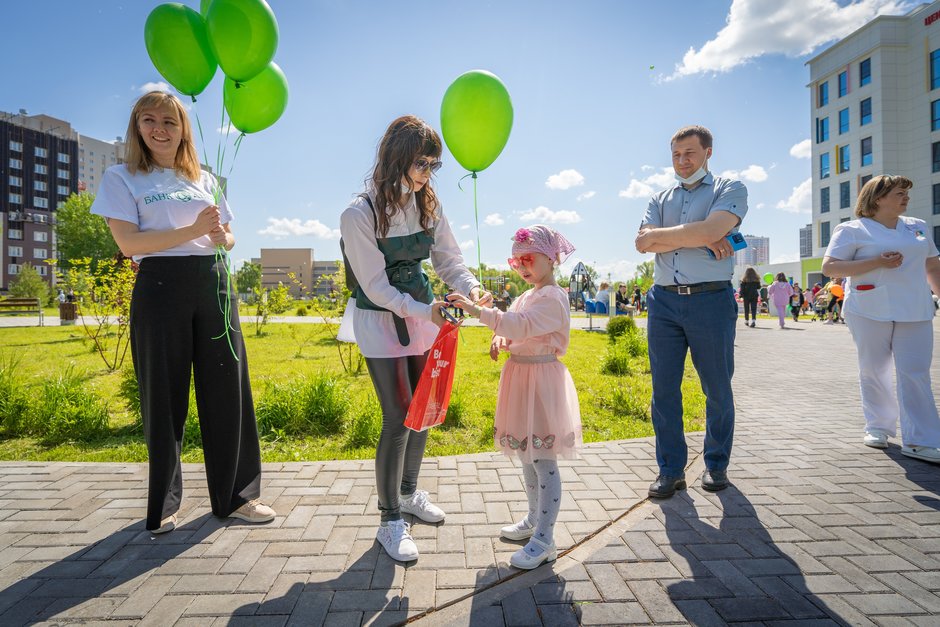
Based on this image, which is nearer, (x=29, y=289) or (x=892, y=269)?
(x=892, y=269)

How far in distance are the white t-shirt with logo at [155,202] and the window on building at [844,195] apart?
48385mm

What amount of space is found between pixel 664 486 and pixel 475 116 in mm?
2587

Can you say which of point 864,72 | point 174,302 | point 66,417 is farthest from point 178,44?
point 864,72

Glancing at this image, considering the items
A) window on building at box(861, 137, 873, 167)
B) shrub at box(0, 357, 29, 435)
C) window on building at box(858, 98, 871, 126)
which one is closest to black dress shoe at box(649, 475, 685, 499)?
shrub at box(0, 357, 29, 435)

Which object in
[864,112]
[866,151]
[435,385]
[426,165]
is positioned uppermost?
[864,112]

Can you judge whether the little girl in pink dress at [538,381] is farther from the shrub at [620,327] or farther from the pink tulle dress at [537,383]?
the shrub at [620,327]

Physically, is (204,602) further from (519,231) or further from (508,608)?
(519,231)

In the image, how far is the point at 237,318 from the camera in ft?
10.2

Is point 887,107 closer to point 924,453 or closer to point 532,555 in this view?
point 924,453

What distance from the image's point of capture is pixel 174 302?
8.98ft

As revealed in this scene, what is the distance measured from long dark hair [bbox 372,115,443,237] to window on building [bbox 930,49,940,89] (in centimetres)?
4689

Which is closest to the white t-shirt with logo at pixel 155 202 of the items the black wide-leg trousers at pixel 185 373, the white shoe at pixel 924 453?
the black wide-leg trousers at pixel 185 373

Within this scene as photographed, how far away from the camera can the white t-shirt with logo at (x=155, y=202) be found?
103 inches

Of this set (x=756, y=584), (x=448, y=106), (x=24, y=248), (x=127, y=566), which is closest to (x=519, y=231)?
(x=448, y=106)
